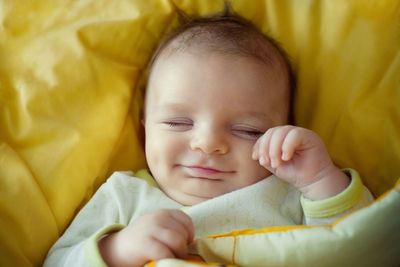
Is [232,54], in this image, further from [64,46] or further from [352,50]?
[64,46]

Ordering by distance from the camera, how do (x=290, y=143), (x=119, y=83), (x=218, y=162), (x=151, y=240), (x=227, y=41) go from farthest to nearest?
(x=119, y=83), (x=227, y=41), (x=218, y=162), (x=290, y=143), (x=151, y=240)

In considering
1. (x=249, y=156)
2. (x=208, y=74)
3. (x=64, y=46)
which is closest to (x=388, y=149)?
(x=249, y=156)

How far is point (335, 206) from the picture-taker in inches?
44.7

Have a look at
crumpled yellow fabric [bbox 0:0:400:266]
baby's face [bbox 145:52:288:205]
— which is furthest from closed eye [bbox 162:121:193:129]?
crumpled yellow fabric [bbox 0:0:400:266]

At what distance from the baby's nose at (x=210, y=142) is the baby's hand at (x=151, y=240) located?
198 millimetres

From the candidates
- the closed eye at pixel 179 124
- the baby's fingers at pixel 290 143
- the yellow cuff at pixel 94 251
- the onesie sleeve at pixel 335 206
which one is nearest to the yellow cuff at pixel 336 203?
the onesie sleeve at pixel 335 206

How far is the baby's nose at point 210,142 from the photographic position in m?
1.18

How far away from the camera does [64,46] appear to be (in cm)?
141

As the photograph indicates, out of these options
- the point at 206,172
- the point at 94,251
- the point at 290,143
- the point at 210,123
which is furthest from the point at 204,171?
the point at 94,251

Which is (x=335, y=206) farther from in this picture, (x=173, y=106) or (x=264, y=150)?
(x=173, y=106)

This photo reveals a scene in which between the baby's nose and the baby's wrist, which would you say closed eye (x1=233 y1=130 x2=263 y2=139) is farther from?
the baby's wrist

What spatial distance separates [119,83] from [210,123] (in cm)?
37

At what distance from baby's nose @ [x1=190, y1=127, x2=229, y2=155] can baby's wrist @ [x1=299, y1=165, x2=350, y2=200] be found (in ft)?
0.74

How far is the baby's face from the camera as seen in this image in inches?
47.8
